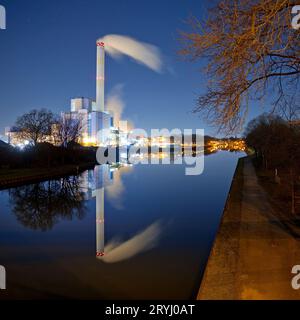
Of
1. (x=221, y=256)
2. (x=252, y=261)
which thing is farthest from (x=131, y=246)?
(x=252, y=261)

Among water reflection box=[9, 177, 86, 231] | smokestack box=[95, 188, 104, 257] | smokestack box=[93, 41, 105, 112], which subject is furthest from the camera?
smokestack box=[93, 41, 105, 112]

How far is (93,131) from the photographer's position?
109812 mm

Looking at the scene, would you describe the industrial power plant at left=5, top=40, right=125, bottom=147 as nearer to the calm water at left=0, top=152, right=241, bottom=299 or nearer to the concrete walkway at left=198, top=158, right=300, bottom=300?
the calm water at left=0, top=152, right=241, bottom=299

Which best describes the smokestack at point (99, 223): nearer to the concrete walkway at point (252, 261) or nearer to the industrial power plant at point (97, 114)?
the concrete walkway at point (252, 261)

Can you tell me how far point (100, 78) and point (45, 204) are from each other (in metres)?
106

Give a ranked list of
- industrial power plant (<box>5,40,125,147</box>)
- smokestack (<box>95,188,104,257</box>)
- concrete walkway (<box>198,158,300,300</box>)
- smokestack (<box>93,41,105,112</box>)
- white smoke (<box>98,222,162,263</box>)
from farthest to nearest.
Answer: smokestack (<box>93,41,105,112</box>) → industrial power plant (<box>5,40,125,147</box>) → smokestack (<box>95,188,104,257</box>) → white smoke (<box>98,222,162,263</box>) → concrete walkway (<box>198,158,300,300</box>)

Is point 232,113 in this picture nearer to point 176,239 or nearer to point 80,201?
point 176,239

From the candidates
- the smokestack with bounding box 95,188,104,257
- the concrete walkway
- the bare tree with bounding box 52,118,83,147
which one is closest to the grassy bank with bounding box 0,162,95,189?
the smokestack with bounding box 95,188,104,257

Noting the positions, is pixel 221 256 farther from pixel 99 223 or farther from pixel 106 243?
pixel 99 223

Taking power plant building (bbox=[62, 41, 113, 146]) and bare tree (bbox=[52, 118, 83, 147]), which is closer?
bare tree (bbox=[52, 118, 83, 147])

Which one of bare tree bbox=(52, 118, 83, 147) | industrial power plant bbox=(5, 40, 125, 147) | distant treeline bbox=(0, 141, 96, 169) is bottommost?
distant treeline bbox=(0, 141, 96, 169)

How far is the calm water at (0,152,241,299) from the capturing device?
9.14 meters

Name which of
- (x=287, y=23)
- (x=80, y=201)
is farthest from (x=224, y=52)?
(x=80, y=201)
